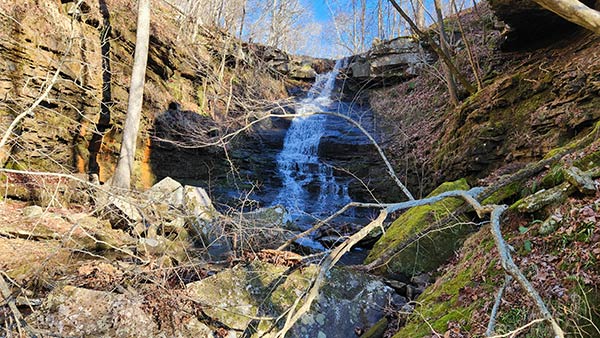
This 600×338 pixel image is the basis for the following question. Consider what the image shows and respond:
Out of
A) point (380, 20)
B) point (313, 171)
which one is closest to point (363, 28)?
point (380, 20)

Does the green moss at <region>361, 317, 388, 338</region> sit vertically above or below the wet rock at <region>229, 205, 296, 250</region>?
below

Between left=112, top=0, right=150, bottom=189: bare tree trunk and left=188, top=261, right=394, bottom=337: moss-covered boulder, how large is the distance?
6.62m

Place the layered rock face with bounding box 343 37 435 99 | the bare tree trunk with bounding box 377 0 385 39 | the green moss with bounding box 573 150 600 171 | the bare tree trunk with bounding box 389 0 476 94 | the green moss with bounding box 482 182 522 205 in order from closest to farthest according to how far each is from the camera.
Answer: the green moss with bounding box 573 150 600 171 < the green moss with bounding box 482 182 522 205 < the bare tree trunk with bounding box 389 0 476 94 < the layered rock face with bounding box 343 37 435 99 < the bare tree trunk with bounding box 377 0 385 39

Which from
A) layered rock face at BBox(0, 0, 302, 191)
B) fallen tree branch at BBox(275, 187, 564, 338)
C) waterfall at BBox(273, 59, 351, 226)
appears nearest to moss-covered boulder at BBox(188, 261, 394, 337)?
fallen tree branch at BBox(275, 187, 564, 338)

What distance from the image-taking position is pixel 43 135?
864 centimetres

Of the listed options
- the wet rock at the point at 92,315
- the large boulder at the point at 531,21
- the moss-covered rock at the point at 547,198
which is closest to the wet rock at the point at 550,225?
the moss-covered rock at the point at 547,198

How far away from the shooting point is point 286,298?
3893 mm

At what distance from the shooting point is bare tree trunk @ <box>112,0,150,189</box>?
9391 mm

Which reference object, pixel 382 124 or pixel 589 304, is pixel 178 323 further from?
pixel 382 124

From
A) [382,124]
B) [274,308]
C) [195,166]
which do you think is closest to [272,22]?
[382,124]

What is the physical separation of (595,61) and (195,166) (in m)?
11.8

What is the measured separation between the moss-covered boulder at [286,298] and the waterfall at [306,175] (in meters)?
6.59

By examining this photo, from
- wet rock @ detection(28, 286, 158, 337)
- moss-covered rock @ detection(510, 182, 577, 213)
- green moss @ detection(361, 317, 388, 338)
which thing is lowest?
green moss @ detection(361, 317, 388, 338)

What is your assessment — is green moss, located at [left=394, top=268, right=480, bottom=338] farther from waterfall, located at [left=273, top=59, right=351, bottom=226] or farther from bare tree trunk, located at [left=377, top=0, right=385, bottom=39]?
bare tree trunk, located at [left=377, top=0, right=385, bottom=39]
